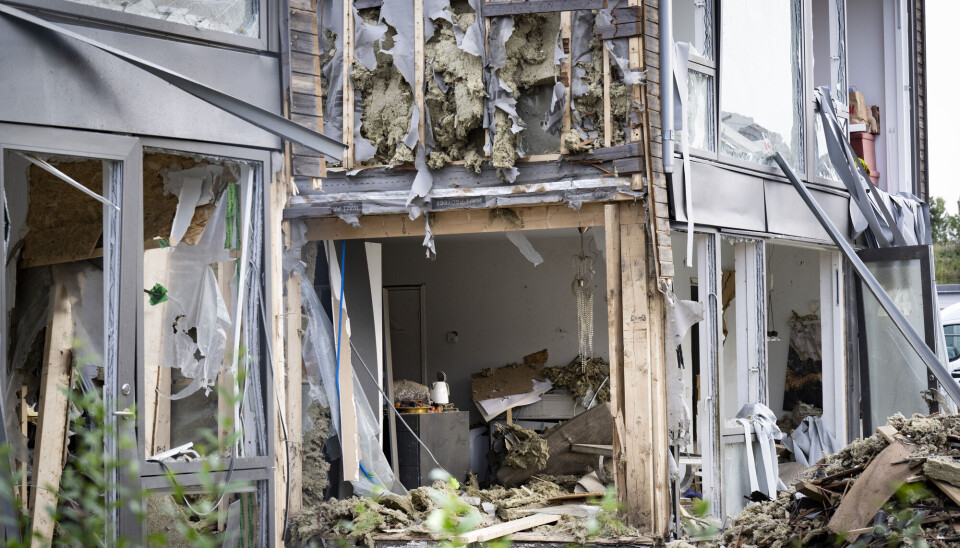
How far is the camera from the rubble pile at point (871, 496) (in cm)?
534

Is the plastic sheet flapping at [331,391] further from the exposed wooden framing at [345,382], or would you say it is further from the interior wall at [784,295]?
the interior wall at [784,295]

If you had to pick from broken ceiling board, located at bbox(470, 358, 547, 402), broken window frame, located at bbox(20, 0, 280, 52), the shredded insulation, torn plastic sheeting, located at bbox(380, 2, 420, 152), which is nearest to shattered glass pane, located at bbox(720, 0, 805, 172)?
the shredded insulation

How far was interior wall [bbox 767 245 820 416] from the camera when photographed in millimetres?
13906

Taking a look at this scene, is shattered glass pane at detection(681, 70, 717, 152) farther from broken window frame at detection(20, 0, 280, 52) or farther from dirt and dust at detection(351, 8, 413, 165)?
broken window frame at detection(20, 0, 280, 52)

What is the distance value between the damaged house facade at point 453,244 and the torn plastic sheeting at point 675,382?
24 mm

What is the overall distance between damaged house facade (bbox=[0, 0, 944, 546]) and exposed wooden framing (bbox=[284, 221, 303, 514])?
0.02m

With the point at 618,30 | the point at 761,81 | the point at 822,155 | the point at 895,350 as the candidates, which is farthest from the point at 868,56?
the point at 618,30

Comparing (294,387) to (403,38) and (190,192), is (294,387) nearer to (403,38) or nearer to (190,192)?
(190,192)

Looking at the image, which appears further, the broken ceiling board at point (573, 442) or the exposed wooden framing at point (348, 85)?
the broken ceiling board at point (573, 442)

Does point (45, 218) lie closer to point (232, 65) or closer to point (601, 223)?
point (232, 65)

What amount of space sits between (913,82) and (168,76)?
11.0 meters

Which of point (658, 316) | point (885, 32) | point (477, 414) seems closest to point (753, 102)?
point (658, 316)

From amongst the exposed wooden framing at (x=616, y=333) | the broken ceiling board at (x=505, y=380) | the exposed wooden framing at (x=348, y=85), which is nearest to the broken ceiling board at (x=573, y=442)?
the broken ceiling board at (x=505, y=380)

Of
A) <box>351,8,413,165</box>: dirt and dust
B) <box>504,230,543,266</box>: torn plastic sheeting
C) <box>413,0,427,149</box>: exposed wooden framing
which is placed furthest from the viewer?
<box>504,230,543,266</box>: torn plastic sheeting
